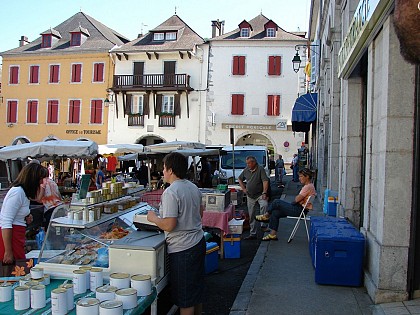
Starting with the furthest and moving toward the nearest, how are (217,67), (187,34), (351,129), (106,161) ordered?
1. (187,34)
2. (217,67)
3. (106,161)
4. (351,129)

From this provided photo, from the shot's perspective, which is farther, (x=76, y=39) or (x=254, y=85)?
(x=76, y=39)

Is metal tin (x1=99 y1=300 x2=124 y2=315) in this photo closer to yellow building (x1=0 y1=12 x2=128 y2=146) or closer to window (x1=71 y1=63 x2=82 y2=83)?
yellow building (x1=0 y1=12 x2=128 y2=146)

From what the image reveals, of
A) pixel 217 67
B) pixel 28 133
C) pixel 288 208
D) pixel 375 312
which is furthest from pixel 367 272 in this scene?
pixel 28 133

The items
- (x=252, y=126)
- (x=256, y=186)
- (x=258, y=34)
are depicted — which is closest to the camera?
(x=256, y=186)

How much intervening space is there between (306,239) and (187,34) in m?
29.8

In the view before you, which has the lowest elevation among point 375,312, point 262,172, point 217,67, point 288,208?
point 375,312

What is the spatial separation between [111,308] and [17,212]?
6.84ft

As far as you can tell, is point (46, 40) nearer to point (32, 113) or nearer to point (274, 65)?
point (32, 113)

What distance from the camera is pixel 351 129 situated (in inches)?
316

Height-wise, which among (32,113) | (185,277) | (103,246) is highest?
(32,113)

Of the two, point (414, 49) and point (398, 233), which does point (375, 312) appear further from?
point (414, 49)

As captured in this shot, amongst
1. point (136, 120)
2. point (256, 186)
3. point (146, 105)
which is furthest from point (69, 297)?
point (136, 120)

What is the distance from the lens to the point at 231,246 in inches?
307

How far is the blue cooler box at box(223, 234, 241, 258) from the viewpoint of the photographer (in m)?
7.79
